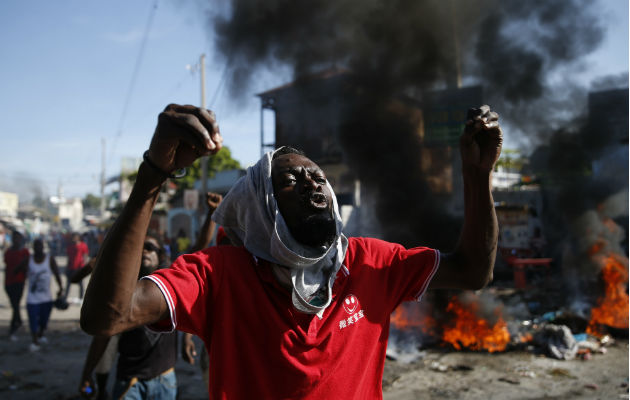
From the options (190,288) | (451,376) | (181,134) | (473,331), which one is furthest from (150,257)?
(473,331)

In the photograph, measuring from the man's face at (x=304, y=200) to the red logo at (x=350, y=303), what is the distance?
200mm

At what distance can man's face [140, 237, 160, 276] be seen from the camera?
3225mm

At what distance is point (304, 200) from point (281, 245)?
Answer: 18 centimetres

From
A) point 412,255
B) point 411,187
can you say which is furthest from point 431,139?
point 412,255

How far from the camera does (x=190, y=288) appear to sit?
1324 mm

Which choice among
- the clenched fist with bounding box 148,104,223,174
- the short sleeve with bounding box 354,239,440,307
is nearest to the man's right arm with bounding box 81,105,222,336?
the clenched fist with bounding box 148,104,223,174

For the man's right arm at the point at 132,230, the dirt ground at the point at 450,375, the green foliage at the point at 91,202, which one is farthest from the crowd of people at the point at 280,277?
the green foliage at the point at 91,202

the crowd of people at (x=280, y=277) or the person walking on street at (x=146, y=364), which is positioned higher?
the crowd of people at (x=280, y=277)

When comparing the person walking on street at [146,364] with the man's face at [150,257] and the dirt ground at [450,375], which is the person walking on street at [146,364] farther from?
the dirt ground at [450,375]

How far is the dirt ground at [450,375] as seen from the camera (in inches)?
204

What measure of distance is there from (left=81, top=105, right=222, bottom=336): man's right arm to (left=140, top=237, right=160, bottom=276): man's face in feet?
7.17

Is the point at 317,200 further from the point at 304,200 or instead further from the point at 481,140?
the point at 481,140

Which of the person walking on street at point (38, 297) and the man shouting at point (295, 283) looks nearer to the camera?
the man shouting at point (295, 283)

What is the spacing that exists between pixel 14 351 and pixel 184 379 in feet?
9.34
